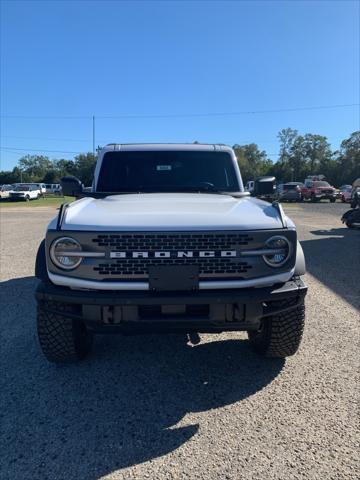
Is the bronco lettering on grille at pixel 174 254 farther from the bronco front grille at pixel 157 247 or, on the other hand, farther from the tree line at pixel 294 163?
the tree line at pixel 294 163

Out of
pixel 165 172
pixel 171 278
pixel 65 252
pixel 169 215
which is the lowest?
pixel 171 278

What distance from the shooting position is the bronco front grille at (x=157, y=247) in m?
2.82

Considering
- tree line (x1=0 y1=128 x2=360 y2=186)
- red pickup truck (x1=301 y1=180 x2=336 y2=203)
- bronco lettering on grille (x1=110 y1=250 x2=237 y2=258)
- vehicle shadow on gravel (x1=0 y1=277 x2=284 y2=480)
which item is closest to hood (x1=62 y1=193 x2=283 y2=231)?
bronco lettering on grille (x1=110 y1=250 x2=237 y2=258)

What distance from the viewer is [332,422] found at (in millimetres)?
2705

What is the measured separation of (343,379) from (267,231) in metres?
1.42

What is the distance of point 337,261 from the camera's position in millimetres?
8484

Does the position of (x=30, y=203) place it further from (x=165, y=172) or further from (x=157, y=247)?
(x=157, y=247)

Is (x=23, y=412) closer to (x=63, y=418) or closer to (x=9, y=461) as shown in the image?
(x=63, y=418)

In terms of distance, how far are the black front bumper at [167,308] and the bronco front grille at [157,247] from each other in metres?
0.15

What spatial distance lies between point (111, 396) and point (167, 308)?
85 centimetres

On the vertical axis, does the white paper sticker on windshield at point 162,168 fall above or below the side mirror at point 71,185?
above

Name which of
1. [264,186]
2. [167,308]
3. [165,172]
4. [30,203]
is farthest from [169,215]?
[30,203]

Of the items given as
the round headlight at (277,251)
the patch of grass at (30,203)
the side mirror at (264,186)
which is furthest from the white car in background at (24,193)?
the round headlight at (277,251)

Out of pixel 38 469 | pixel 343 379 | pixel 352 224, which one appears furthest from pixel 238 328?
pixel 352 224
